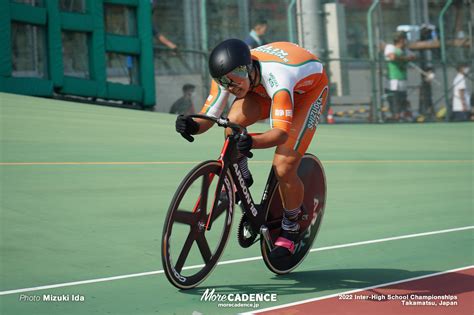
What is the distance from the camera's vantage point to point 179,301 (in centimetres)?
515

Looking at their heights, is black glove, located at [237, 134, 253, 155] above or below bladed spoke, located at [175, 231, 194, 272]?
above

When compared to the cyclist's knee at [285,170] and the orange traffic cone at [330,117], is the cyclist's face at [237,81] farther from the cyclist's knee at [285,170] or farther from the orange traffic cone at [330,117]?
the orange traffic cone at [330,117]

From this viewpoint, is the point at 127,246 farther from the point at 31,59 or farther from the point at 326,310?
the point at 31,59

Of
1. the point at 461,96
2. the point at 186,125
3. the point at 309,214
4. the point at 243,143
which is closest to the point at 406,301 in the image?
the point at 309,214

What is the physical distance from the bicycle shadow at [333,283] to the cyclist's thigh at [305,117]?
862mm

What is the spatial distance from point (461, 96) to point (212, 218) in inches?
594

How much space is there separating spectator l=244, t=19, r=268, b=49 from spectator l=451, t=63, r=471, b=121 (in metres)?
5.53

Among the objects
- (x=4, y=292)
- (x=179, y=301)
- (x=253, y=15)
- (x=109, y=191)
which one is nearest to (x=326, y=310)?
(x=179, y=301)

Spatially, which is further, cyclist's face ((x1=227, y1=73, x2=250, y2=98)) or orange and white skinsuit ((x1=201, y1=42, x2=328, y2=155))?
orange and white skinsuit ((x1=201, y1=42, x2=328, y2=155))

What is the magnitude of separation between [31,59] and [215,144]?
11.8 ft

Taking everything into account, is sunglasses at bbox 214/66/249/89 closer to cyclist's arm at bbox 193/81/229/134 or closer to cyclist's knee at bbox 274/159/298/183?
cyclist's arm at bbox 193/81/229/134

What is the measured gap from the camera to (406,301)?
212 inches

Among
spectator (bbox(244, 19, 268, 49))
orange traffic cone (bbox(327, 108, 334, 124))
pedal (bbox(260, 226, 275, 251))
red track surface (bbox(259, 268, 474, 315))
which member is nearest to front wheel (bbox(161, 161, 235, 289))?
pedal (bbox(260, 226, 275, 251))

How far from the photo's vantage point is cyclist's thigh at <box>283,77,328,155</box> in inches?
227
